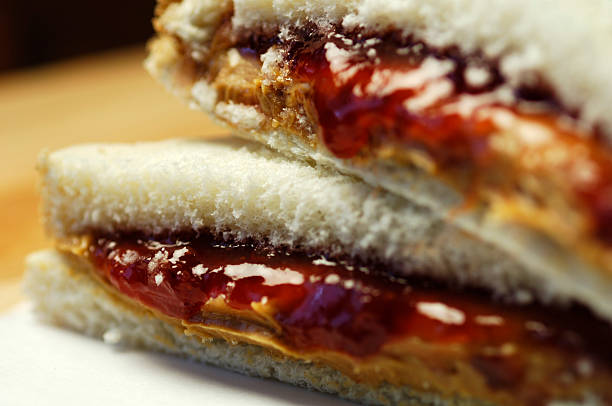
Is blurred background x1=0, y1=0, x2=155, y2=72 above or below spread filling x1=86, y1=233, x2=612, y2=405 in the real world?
below

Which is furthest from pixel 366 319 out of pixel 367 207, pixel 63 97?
pixel 63 97

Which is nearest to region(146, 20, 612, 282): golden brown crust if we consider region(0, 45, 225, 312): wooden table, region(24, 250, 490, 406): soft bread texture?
region(24, 250, 490, 406): soft bread texture

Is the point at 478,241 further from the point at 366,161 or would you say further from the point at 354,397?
the point at 354,397

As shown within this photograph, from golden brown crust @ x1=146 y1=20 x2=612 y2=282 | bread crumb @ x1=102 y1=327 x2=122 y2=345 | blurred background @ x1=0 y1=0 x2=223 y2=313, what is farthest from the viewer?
blurred background @ x1=0 y1=0 x2=223 y2=313

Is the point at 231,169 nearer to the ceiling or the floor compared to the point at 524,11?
nearer to the floor

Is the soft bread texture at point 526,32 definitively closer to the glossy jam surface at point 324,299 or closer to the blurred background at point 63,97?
the glossy jam surface at point 324,299

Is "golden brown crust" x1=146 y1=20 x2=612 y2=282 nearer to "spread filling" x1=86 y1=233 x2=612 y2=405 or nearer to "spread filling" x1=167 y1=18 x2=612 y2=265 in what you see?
"spread filling" x1=167 y1=18 x2=612 y2=265

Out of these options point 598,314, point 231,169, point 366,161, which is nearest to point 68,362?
point 231,169
